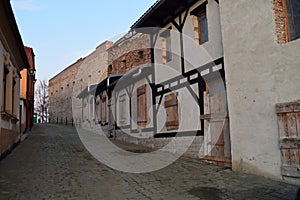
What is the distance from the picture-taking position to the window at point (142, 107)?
1229 centimetres

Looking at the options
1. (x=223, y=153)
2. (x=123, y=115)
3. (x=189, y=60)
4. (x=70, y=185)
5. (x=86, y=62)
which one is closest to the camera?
(x=70, y=185)

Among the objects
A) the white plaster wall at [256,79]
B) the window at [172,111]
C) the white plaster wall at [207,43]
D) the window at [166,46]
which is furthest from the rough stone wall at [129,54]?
the white plaster wall at [256,79]

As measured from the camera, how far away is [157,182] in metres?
5.95

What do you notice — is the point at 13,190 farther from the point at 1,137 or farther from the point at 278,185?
the point at 278,185

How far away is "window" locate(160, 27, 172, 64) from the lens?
35.0 ft

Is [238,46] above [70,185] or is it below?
above

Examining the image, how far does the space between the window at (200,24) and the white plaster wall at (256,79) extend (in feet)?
4.83

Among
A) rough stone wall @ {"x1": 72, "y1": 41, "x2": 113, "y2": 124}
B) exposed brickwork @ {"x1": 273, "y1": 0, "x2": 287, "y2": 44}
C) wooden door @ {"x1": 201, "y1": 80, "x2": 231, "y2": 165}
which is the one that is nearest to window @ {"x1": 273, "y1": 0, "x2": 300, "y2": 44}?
exposed brickwork @ {"x1": 273, "y1": 0, "x2": 287, "y2": 44}

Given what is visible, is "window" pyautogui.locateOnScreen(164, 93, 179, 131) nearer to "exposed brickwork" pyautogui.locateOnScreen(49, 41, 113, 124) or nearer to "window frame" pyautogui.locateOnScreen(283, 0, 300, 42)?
"window frame" pyautogui.locateOnScreen(283, 0, 300, 42)

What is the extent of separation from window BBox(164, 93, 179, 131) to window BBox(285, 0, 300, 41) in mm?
4527

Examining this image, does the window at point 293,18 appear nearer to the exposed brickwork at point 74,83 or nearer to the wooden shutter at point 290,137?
the wooden shutter at point 290,137

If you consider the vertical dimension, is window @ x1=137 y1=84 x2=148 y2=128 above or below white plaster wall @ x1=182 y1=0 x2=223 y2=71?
below

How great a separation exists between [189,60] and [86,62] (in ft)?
64.2

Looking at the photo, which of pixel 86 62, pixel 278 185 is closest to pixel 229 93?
pixel 278 185
